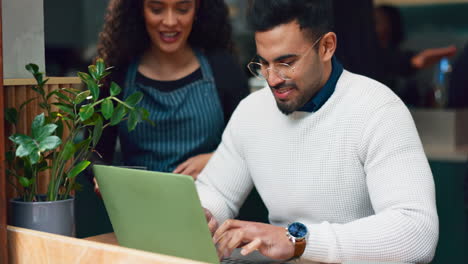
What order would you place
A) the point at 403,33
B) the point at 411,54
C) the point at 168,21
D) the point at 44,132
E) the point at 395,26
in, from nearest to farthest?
the point at 44,132, the point at 168,21, the point at 411,54, the point at 395,26, the point at 403,33

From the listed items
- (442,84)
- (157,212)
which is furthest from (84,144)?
(442,84)

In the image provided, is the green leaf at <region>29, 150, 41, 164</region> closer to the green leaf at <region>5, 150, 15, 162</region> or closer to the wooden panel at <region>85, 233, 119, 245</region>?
the green leaf at <region>5, 150, 15, 162</region>

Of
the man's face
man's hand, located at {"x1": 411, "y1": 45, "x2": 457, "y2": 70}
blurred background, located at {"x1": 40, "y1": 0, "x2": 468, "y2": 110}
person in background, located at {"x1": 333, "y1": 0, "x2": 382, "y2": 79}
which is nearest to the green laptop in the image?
the man's face

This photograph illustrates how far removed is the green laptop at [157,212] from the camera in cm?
126

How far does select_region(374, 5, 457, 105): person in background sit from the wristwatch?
2.89 meters

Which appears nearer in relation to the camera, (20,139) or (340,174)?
(20,139)

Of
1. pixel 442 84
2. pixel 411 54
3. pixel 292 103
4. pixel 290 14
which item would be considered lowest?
pixel 442 84

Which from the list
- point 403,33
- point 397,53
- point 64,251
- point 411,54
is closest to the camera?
point 64,251

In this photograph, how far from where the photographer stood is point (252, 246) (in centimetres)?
136

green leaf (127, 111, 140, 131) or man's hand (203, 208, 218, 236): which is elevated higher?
green leaf (127, 111, 140, 131)

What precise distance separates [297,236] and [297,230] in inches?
0.6

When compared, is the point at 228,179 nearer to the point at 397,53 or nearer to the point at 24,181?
the point at 24,181

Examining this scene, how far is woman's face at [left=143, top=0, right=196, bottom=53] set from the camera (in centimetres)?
209

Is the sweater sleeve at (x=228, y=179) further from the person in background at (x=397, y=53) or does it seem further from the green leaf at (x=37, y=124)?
the person in background at (x=397, y=53)
